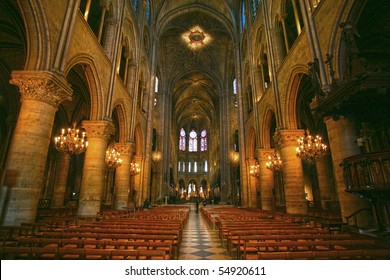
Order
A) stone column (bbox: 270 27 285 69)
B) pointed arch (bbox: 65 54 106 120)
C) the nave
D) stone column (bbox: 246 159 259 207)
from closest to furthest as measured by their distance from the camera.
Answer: the nave < pointed arch (bbox: 65 54 106 120) < stone column (bbox: 270 27 285 69) < stone column (bbox: 246 159 259 207)

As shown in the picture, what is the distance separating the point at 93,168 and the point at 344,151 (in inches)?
413

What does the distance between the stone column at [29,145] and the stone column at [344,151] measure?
9245 mm

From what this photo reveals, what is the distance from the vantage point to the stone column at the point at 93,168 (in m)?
9.72

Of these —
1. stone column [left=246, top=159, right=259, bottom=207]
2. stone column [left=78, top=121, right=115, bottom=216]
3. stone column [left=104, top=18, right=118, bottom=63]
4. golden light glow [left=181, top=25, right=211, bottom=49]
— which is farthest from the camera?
golden light glow [left=181, top=25, right=211, bottom=49]

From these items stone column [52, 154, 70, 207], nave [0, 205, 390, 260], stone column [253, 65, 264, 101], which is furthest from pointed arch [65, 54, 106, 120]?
stone column [253, 65, 264, 101]

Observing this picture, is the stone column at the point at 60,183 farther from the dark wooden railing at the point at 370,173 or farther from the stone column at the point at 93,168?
the dark wooden railing at the point at 370,173

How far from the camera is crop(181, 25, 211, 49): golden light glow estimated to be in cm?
2784

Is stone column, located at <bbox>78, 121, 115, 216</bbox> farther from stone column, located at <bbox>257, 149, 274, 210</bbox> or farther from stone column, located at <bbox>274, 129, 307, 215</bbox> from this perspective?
stone column, located at <bbox>257, 149, 274, 210</bbox>

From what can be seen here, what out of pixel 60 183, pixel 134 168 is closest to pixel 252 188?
pixel 134 168

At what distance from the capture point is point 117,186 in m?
14.1

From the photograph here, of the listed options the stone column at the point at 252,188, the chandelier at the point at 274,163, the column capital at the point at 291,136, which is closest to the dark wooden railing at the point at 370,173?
the column capital at the point at 291,136

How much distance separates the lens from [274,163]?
523 inches

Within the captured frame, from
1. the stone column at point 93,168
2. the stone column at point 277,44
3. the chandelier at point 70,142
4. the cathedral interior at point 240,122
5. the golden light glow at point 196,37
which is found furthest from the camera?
the golden light glow at point 196,37

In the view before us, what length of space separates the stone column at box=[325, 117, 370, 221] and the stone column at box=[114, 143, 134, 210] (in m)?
12.0
